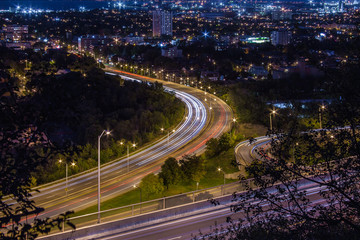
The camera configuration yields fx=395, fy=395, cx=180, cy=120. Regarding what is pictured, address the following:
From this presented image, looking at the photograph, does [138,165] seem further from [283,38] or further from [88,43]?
[283,38]

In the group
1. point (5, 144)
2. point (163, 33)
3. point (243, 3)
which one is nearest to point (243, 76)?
point (5, 144)

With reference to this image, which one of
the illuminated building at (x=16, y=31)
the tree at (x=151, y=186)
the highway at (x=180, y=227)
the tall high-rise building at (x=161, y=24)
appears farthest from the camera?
the tall high-rise building at (x=161, y=24)

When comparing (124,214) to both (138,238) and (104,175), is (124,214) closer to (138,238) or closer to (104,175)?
(138,238)

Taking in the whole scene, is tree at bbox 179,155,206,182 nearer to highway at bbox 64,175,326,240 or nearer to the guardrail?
the guardrail

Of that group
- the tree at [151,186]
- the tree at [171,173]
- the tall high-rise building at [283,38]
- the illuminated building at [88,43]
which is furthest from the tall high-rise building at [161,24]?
the tree at [151,186]

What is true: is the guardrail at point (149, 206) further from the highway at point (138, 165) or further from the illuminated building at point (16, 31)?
the illuminated building at point (16, 31)

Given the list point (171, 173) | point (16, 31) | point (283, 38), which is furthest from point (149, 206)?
point (16, 31)
